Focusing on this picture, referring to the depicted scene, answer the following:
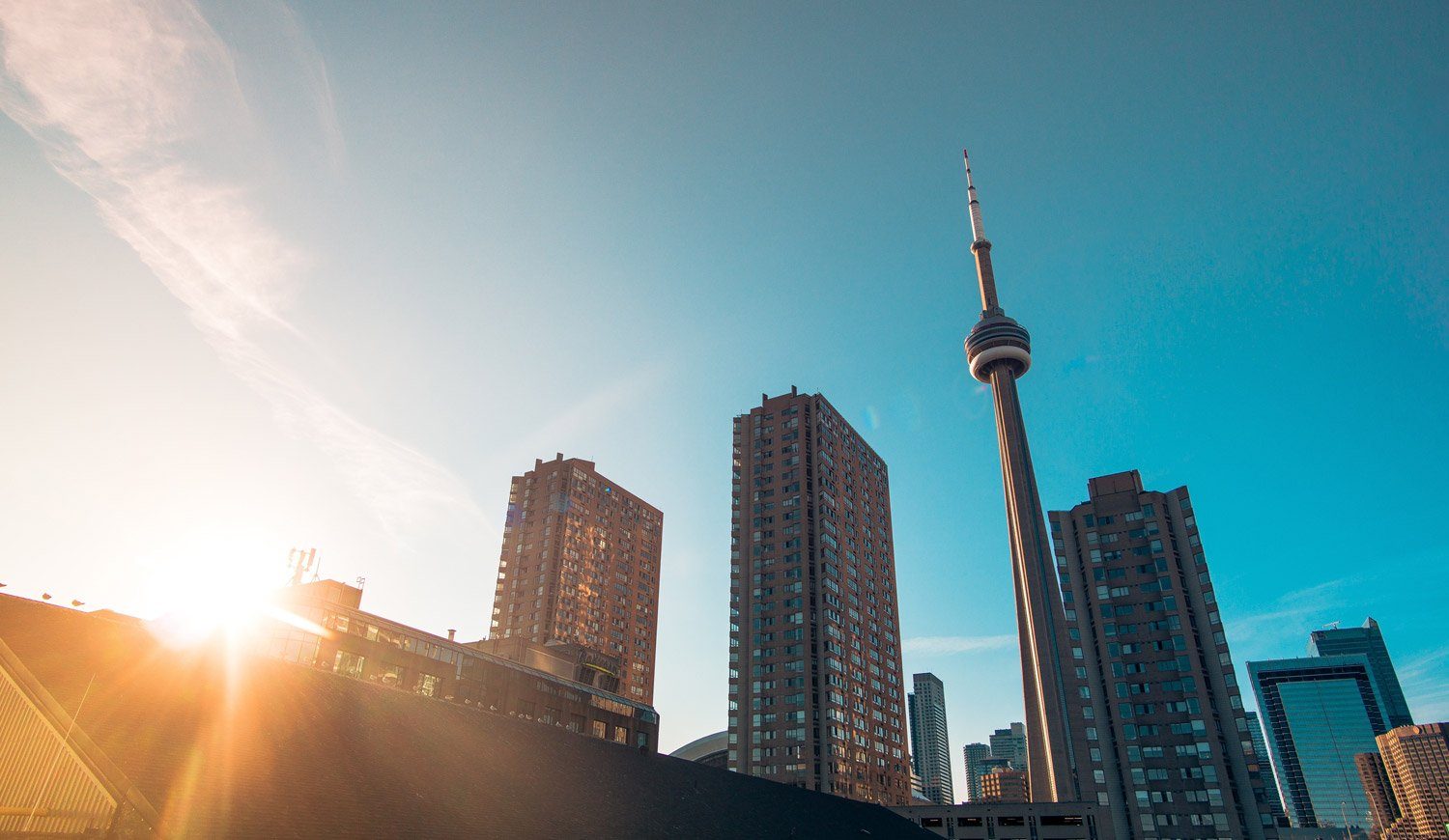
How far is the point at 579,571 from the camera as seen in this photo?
136625mm

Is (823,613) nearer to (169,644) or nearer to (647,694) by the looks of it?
(647,694)

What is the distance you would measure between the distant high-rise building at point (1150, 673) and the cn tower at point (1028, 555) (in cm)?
210

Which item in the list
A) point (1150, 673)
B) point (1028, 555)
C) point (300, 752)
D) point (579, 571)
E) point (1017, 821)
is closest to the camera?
point (300, 752)

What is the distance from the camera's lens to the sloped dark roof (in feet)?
72.0

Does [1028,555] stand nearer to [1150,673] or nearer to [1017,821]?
[1150,673]

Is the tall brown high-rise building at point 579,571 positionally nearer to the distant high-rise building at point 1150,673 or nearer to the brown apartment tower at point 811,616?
the brown apartment tower at point 811,616

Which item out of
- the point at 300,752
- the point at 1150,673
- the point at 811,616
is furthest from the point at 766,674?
the point at 300,752

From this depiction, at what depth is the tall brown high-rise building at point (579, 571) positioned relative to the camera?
5202 inches

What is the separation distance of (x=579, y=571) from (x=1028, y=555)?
7599cm

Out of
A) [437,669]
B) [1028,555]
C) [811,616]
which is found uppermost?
[1028,555]

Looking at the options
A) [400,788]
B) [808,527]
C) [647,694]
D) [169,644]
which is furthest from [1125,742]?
[169,644]

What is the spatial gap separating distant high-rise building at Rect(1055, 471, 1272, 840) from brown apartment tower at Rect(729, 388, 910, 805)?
26533 millimetres

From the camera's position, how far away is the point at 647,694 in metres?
146

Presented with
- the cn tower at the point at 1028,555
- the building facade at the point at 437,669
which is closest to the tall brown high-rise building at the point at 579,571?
the building facade at the point at 437,669
